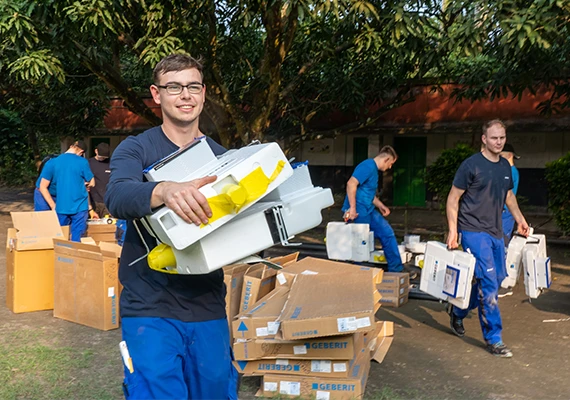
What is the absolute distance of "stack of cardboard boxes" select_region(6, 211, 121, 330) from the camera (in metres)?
6.35

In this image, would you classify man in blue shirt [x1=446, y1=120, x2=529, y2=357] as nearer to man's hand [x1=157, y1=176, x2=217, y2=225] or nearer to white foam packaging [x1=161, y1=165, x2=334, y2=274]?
white foam packaging [x1=161, y1=165, x2=334, y2=274]

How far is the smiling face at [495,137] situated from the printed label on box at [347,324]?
2377mm

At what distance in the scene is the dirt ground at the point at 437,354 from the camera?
4.77 meters

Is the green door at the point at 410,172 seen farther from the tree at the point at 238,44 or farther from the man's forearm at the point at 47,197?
the man's forearm at the point at 47,197

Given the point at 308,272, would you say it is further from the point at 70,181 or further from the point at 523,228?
the point at 70,181

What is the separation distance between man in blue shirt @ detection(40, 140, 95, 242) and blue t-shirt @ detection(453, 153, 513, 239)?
527 cm

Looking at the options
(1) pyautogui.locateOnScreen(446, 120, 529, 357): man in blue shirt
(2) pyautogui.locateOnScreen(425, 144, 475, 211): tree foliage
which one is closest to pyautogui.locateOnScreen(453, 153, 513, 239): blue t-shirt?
(1) pyautogui.locateOnScreen(446, 120, 529, 357): man in blue shirt

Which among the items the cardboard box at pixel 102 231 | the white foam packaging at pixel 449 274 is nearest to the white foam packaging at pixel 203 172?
the white foam packaging at pixel 449 274

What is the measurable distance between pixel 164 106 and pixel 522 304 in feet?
20.1

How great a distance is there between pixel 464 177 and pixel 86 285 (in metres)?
3.85

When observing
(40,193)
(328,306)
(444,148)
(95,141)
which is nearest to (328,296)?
(328,306)

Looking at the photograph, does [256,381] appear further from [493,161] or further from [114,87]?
[114,87]

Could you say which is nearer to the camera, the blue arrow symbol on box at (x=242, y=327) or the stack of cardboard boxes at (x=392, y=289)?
the blue arrow symbol on box at (x=242, y=327)

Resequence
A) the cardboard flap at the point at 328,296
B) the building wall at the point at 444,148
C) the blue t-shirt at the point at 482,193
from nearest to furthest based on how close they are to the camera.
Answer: the cardboard flap at the point at 328,296 → the blue t-shirt at the point at 482,193 → the building wall at the point at 444,148
